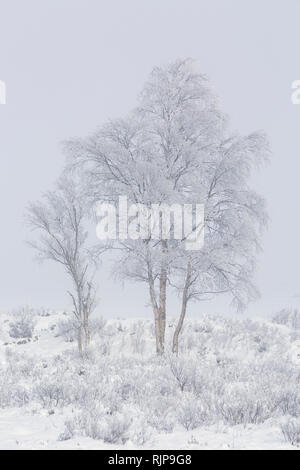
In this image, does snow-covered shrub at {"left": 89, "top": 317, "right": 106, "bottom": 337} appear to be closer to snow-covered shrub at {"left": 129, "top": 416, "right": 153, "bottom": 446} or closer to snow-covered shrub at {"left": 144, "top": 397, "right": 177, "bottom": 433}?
snow-covered shrub at {"left": 144, "top": 397, "right": 177, "bottom": 433}

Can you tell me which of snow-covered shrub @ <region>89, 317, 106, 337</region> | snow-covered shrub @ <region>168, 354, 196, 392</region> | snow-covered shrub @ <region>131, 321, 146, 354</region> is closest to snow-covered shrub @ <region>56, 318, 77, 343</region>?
snow-covered shrub @ <region>89, 317, 106, 337</region>

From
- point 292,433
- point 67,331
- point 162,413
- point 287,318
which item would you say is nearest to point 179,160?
point 67,331

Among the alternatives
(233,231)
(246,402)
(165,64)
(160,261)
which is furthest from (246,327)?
(246,402)

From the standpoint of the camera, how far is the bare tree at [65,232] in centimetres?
1745

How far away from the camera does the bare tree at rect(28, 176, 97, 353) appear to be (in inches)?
687

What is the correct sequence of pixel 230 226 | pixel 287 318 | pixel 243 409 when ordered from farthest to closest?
pixel 287 318, pixel 230 226, pixel 243 409

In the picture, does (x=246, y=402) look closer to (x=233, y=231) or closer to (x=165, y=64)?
(x=233, y=231)

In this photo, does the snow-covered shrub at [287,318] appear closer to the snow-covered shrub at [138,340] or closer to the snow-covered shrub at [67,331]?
the snow-covered shrub at [138,340]

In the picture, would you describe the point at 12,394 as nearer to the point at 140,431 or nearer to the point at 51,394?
the point at 51,394

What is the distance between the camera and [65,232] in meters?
17.5

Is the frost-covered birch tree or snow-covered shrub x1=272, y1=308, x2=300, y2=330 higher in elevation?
the frost-covered birch tree

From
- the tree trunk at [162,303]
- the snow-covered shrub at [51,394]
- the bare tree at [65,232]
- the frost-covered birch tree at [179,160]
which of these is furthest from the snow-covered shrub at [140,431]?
the bare tree at [65,232]

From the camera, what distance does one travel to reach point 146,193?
15.8m

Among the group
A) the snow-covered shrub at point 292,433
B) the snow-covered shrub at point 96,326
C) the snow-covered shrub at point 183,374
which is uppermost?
the snow-covered shrub at point 292,433
